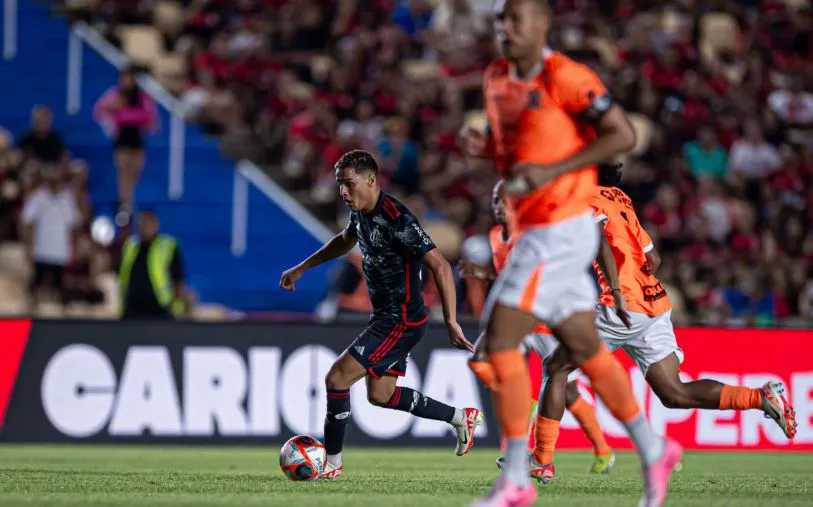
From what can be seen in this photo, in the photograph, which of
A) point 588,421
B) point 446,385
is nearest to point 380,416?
point 446,385

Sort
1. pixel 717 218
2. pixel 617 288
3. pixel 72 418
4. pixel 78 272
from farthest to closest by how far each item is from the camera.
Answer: pixel 717 218 → pixel 78 272 → pixel 72 418 → pixel 617 288

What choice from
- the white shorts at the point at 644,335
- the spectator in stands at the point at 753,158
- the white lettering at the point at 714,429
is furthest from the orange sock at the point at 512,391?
the spectator in stands at the point at 753,158

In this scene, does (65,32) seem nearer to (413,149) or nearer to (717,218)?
(413,149)

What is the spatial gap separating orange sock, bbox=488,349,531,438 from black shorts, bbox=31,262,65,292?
36.5ft

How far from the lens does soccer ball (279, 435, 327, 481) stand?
880 centimetres

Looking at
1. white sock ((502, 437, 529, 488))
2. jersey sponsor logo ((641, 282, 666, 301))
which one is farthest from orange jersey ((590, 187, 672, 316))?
white sock ((502, 437, 529, 488))

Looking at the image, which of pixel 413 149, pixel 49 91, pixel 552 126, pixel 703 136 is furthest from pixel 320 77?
pixel 552 126

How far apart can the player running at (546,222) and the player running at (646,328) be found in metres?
2.64

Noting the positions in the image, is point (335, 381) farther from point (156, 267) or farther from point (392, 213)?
point (156, 267)

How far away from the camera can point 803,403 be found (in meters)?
13.7

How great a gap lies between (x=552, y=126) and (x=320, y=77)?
14.2 m

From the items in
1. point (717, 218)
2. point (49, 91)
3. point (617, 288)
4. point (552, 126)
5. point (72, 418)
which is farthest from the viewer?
point (49, 91)

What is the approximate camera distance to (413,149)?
1864cm

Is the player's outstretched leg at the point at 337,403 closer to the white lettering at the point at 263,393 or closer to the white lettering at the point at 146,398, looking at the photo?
the white lettering at the point at 263,393
